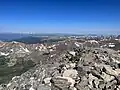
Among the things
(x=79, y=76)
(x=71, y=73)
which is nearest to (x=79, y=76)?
(x=79, y=76)

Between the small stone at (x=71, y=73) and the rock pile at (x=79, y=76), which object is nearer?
the rock pile at (x=79, y=76)

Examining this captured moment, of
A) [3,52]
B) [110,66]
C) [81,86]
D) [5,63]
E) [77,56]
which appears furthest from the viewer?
[3,52]

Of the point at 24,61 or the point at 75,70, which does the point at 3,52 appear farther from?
the point at 75,70

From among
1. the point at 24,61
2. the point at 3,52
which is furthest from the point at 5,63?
the point at 3,52

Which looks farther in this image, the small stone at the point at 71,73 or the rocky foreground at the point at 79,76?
the small stone at the point at 71,73

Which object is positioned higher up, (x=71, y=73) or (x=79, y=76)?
(x=71, y=73)

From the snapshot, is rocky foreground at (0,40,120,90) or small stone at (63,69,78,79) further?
small stone at (63,69,78,79)

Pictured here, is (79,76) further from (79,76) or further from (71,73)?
(71,73)

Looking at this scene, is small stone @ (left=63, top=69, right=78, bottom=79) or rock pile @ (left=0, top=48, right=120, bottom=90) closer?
rock pile @ (left=0, top=48, right=120, bottom=90)
